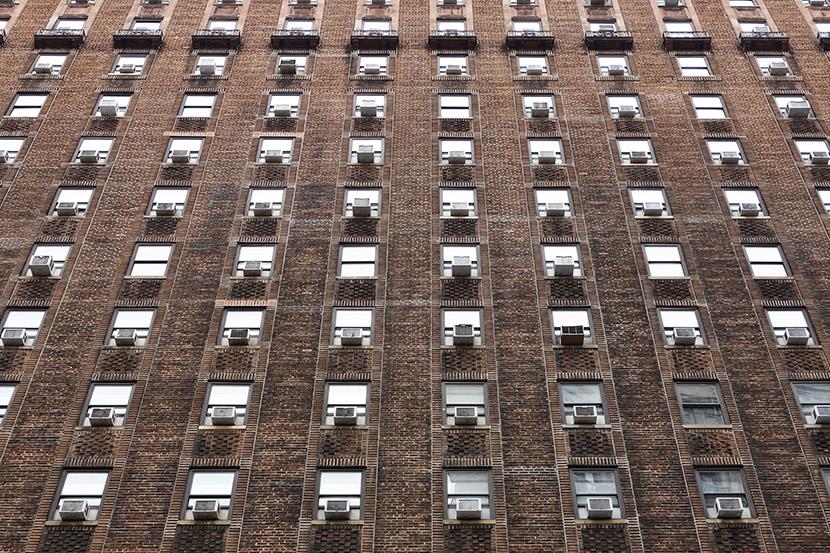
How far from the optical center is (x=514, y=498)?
123 ft

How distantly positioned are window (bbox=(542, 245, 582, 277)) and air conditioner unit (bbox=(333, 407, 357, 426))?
37.0 ft

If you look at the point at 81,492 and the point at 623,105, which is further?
the point at 623,105

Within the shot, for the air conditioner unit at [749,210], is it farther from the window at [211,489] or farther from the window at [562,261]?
the window at [211,489]

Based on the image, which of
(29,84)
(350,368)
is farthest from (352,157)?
(29,84)

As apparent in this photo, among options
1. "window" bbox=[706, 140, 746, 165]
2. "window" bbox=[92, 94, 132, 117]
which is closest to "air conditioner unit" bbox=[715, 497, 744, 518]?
"window" bbox=[706, 140, 746, 165]

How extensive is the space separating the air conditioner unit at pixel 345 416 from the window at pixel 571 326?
8834mm

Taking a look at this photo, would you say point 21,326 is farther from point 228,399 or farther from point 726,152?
point 726,152

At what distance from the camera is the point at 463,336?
42.7m

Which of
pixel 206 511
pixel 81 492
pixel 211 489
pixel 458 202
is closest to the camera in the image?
pixel 206 511

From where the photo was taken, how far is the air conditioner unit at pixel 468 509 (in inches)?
1443

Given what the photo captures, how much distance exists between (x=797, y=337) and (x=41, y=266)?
103 feet

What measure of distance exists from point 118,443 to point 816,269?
29.6m

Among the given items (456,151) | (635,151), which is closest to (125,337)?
(456,151)

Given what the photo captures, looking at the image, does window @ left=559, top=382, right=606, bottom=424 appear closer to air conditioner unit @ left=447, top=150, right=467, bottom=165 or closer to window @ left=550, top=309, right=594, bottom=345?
window @ left=550, top=309, right=594, bottom=345
